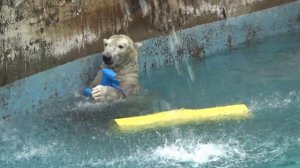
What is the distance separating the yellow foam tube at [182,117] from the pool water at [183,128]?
16 cm

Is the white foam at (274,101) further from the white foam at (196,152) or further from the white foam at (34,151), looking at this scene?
the white foam at (34,151)

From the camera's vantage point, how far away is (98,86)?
8133 mm

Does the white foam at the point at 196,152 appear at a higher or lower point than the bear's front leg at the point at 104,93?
lower

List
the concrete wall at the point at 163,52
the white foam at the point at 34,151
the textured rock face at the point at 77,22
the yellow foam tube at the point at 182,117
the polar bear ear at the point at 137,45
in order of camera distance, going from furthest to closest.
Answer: the polar bear ear at the point at 137,45 < the concrete wall at the point at 163,52 < the textured rock face at the point at 77,22 < the yellow foam tube at the point at 182,117 < the white foam at the point at 34,151

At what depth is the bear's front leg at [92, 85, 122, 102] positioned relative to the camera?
8.09 meters

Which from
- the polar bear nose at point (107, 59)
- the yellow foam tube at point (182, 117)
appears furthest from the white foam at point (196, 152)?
the polar bear nose at point (107, 59)

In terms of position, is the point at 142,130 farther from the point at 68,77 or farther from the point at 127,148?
the point at 68,77

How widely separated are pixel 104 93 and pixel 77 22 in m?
1.35

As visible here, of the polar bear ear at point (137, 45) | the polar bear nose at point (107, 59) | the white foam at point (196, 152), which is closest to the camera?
the white foam at point (196, 152)

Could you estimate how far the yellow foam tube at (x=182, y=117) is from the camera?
702 centimetres

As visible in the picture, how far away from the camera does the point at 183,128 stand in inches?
267

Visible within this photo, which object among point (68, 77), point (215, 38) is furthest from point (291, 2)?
point (68, 77)

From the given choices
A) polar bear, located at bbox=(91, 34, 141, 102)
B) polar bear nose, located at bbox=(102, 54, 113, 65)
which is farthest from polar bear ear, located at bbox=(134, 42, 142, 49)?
polar bear nose, located at bbox=(102, 54, 113, 65)

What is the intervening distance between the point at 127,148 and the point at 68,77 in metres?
2.79
